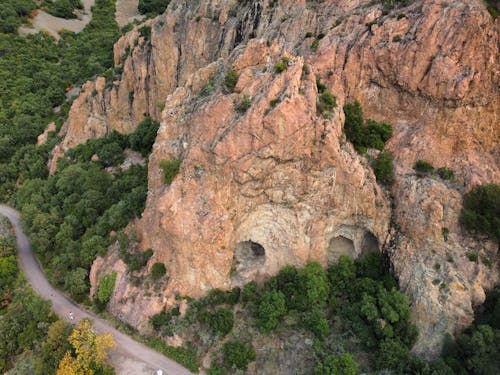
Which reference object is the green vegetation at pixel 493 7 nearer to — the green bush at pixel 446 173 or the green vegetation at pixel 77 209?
the green bush at pixel 446 173

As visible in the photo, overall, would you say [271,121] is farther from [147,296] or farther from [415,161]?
[147,296]

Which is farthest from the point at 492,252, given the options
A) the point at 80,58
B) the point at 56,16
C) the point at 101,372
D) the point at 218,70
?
the point at 56,16

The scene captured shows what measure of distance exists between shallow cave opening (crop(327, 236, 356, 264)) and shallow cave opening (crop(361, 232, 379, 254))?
1.31 meters

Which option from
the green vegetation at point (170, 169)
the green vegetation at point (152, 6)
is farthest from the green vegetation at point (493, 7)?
the green vegetation at point (152, 6)

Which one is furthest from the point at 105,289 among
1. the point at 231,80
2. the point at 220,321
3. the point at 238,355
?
the point at 231,80

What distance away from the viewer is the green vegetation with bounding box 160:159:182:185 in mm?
38719

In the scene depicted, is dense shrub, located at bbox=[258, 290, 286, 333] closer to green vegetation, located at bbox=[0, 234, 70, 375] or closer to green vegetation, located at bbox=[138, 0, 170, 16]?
green vegetation, located at bbox=[0, 234, 70, 375]

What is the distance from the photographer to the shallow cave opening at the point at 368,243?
41438 mm

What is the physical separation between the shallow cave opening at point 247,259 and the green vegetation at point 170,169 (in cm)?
1120

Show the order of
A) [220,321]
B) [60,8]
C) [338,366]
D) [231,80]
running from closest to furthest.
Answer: [338,366], [220,321], [231,80], [60,8]

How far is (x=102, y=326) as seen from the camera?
40938mm

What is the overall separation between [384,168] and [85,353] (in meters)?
36.7

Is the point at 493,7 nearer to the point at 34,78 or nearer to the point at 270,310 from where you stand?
the point at 270,310

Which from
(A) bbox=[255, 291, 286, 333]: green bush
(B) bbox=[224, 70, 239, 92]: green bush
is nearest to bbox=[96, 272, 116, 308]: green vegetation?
(A) bbox=[255, 291, 286, 333]: green bush
